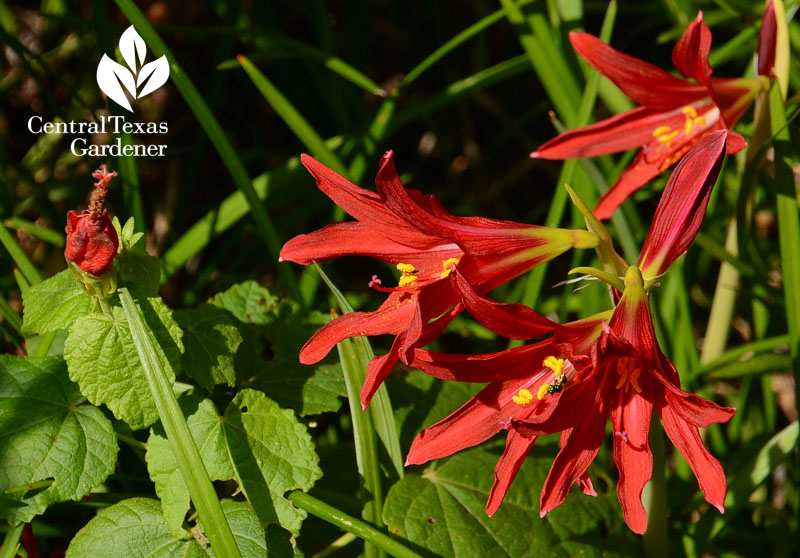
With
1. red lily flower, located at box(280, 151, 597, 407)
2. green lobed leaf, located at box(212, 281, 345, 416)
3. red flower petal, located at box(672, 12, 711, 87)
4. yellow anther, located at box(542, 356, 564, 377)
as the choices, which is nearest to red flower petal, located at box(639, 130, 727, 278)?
red lily flower, located at box(280, 151, 597, 407)

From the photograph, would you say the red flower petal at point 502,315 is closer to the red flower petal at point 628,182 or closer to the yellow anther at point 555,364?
the yellow anther at point 555,364

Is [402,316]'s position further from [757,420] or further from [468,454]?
[757,420]

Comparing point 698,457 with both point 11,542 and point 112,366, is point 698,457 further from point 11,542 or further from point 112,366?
point 11,542

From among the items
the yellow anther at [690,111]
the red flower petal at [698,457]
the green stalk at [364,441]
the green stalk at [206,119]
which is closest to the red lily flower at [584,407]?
the red flower petal at [698,457]

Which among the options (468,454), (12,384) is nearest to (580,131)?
(468,454)

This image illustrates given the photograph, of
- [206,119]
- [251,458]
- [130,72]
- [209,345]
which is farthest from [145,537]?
[130,72]
